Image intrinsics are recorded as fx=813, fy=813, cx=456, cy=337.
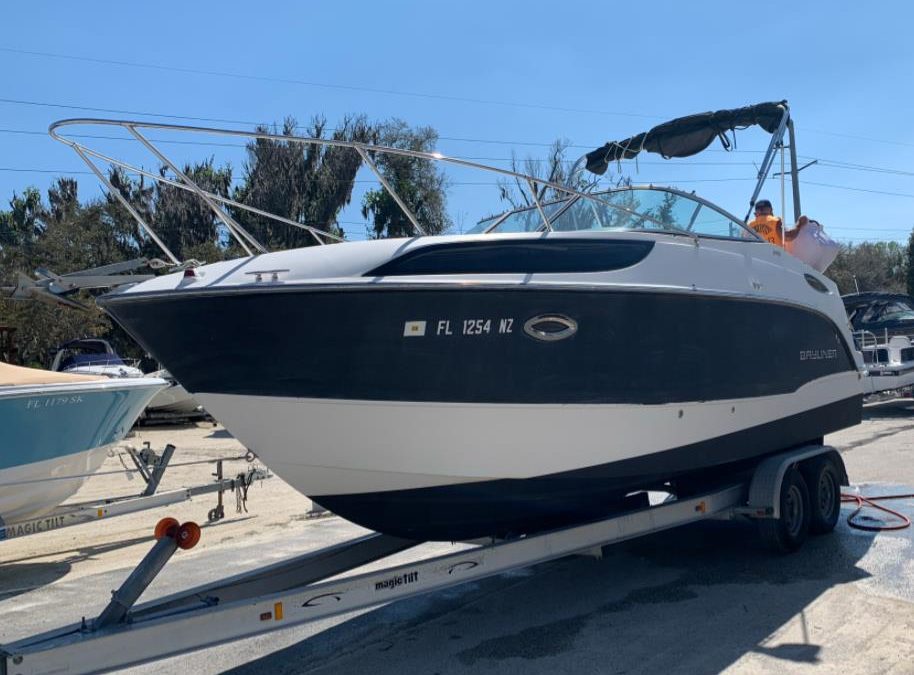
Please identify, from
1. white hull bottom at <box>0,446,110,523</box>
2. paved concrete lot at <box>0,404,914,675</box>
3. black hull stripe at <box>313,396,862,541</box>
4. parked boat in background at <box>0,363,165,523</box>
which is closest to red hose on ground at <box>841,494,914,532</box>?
paved concrete lot at <box>0,404,914,675</box>

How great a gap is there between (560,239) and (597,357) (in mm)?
640

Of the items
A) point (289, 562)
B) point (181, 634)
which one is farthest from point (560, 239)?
point (181, 634)

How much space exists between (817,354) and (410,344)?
372cm

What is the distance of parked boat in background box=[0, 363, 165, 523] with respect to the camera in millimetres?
5664

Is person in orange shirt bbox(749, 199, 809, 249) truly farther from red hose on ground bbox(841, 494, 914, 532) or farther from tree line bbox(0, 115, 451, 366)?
tree line bbox(0, 115, 451, 366)

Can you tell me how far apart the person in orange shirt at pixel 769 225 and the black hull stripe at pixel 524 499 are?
2231 mm

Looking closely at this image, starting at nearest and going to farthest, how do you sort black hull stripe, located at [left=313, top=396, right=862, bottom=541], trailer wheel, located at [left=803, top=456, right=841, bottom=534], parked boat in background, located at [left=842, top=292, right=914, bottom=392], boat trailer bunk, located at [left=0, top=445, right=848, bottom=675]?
1. boat trailer bunk, located at [left=0, top=445, right=848, bottom=675]
2. black hull stripe, located at [left=313, top=396, right=862, bottom=541]
3. trailer wheel, located at [left=803, top=456, right=841, bottom=534]
4. parked boat in background, located at [left=842, top=292, right=914, bottom=392]

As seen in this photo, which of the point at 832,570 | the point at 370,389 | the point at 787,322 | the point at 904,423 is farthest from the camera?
the point at 904,423

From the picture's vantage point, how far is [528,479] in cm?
416

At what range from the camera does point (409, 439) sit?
3846mm

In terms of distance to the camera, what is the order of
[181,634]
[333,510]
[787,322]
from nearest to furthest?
[181,634] < [333,510] < [787,322]

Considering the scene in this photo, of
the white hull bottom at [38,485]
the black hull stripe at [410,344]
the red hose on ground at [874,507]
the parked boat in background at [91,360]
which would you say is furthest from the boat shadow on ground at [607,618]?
the parked boat in background at [91,360]

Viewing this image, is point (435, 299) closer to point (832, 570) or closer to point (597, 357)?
point (597, 357)

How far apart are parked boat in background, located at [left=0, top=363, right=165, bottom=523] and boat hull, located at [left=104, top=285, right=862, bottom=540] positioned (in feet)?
8.01
